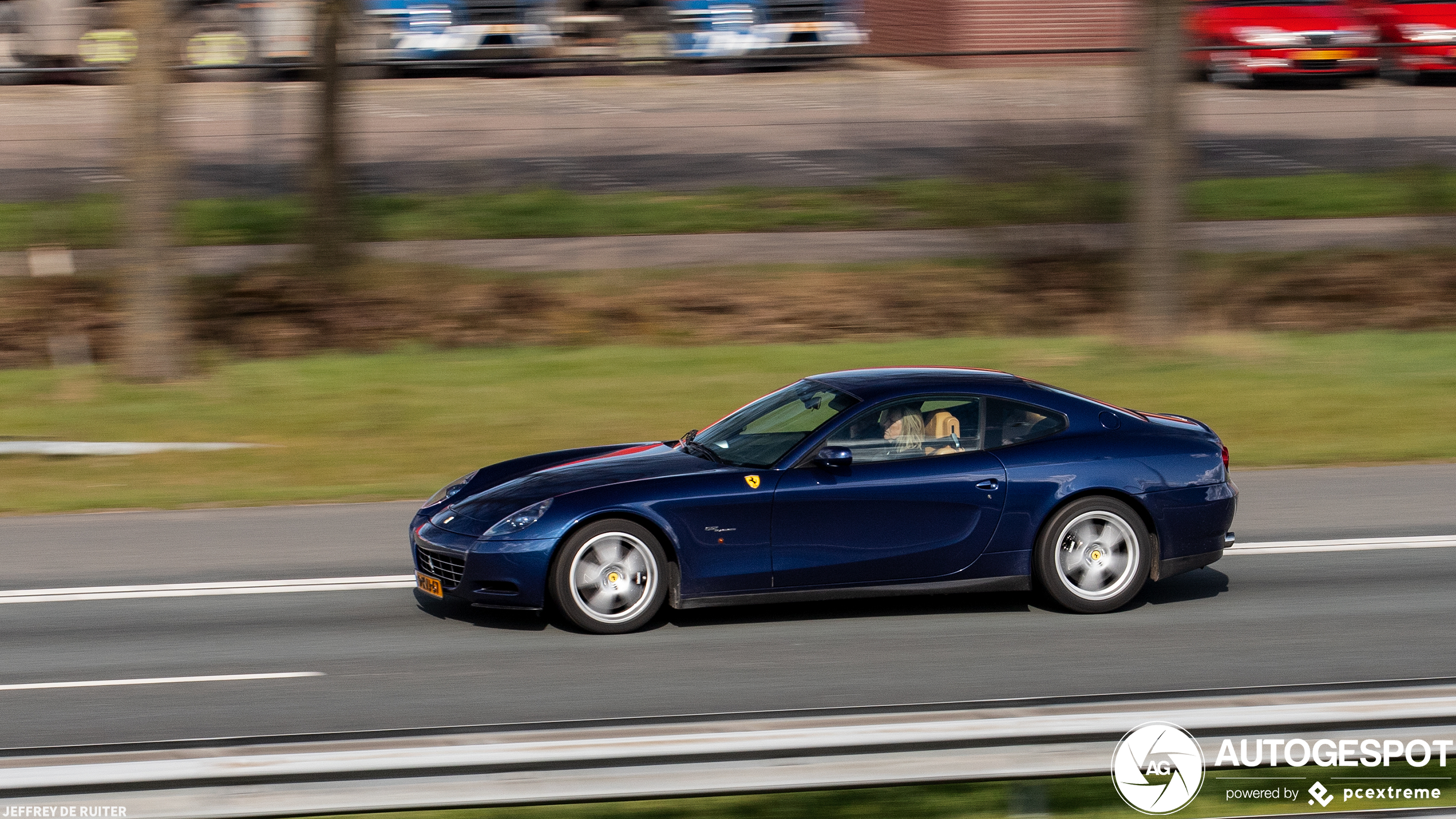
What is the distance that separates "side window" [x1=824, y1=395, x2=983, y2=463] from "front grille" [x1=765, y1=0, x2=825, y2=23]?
1951cm

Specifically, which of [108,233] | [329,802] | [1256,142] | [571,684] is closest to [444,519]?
[571,684]

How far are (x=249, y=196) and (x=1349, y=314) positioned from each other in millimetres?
15327

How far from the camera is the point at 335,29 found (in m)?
18.9

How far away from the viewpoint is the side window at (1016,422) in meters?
7.72

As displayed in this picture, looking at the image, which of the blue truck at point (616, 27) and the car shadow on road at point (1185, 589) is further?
the blue truck at point (616, 27)

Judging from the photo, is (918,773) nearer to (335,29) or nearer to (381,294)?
(381,294)

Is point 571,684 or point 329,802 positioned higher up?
point 329,802

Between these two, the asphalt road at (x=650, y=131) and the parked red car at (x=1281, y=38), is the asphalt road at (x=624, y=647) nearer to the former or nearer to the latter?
the asphalt road at (x=650, y=131)

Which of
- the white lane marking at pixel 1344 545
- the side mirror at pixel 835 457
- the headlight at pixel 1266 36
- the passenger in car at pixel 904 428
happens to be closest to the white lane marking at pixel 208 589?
the side mirror at pixel 835 457

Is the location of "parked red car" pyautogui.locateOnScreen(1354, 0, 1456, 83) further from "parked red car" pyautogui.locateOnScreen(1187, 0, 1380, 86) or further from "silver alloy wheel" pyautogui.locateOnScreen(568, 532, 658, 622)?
"silver alloy wheel" pyautogui.locateOnScreen(568, 532, 658, 622)

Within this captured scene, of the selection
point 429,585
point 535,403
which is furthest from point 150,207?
point 429,585

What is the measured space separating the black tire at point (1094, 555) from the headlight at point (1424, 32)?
22417 millimetres

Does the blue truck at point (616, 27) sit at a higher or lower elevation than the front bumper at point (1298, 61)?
higher

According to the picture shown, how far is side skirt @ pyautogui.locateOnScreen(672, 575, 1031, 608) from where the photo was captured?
735 cm
